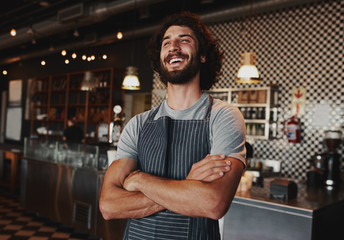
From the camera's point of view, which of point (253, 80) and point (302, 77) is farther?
point (302, 77)

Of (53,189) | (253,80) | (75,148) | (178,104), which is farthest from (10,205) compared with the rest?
(178,104)

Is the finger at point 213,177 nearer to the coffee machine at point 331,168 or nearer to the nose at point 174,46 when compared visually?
the nose at point 174,46

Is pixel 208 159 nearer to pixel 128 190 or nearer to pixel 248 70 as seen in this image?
pixel 128 190

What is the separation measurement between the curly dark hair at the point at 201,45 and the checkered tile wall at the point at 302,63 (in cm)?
389

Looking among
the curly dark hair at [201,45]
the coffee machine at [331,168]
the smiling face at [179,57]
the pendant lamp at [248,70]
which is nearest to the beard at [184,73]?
the smiling face at [179,57]

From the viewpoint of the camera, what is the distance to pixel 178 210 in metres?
1.28

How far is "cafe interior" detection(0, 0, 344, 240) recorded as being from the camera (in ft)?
9.46

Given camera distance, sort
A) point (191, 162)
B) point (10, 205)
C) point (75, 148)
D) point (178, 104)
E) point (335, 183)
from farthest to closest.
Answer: point (10, 205), point (75, 148), point (335, 183), point (178, 104), point (191, 162)

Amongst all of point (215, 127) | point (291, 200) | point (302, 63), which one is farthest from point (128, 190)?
point (302, 63)

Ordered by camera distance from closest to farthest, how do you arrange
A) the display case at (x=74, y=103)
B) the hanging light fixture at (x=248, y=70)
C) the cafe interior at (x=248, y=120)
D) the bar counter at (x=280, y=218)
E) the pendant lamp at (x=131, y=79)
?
the bar counter at (x=280, y=218)
the cafe interior at (x=248, y=120)
the hanging light fixture at (x=248, y=70)
the pendant lamp at (x=131, y=79)
the display case at (x=74, y=103)

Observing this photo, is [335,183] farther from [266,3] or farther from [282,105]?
[266,3]

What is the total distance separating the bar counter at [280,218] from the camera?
2500 millimetres

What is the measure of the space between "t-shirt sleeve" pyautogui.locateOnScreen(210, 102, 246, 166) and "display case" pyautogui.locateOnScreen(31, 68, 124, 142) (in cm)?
596

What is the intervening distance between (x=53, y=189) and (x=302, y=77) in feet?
13.9
